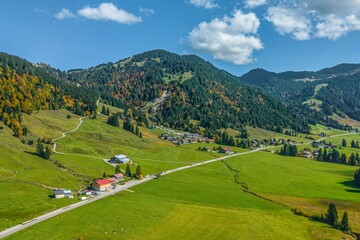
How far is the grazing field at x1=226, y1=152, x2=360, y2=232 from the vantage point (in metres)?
124

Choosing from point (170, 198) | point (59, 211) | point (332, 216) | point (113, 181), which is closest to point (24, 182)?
point (59, 211)

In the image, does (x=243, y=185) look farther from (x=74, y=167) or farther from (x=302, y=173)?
(x=74, y=167)

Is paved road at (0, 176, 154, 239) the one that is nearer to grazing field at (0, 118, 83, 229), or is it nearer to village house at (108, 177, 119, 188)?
village house at (108, 177, 119, 188)

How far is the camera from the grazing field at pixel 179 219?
8194cm

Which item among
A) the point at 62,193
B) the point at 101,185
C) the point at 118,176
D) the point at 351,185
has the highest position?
the point at 351,185

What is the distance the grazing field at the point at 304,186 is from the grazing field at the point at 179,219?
12.7m

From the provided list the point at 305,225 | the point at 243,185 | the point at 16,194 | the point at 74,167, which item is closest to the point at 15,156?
the point at 74,167

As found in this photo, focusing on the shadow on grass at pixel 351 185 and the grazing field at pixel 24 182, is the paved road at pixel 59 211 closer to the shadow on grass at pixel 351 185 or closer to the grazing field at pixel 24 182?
the grazing field at pixel 24 182

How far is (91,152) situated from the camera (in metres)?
180

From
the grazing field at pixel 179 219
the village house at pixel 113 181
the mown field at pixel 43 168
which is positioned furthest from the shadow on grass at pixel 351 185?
the village house at pixel 113 181

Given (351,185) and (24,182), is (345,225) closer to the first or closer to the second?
(351,185)

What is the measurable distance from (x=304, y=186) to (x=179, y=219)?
80794mm

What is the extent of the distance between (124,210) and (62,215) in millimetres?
16083

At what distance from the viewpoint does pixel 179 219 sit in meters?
94.2
